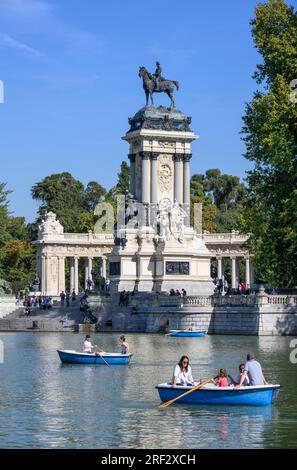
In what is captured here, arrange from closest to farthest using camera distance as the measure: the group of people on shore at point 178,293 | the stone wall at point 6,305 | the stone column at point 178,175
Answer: the group of people on shore at point 178,293 → the stone wall at point 6,305 → the stone column at point 178,175

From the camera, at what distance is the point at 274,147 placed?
5631 centimetres

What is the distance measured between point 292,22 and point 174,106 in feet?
87.6

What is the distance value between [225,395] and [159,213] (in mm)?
50743

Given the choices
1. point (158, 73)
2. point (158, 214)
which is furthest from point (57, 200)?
point (158, 214)

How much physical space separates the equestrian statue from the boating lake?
35881 mm

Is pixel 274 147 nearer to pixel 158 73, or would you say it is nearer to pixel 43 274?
pixel 158 73

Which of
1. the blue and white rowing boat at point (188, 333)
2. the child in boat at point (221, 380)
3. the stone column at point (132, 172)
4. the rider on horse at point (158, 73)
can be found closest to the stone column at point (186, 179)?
the stone column at point (132, 172)

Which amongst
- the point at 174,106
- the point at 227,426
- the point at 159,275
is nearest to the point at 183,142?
the point at 174,106

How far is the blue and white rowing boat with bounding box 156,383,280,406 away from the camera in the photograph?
31078mm

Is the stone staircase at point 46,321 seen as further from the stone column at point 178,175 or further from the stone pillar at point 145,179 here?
the stone column at point 178,175

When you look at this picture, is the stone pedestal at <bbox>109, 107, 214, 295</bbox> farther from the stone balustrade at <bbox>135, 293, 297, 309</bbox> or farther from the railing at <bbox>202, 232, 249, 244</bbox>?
the railing at <bbox>202, 232, 249, 244</bbox>

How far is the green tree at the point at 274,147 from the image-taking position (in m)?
56.6

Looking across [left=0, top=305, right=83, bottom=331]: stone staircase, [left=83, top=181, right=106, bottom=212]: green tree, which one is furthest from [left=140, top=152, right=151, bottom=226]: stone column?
[left=83, top=181, right=106, bottom=212]: green tree
